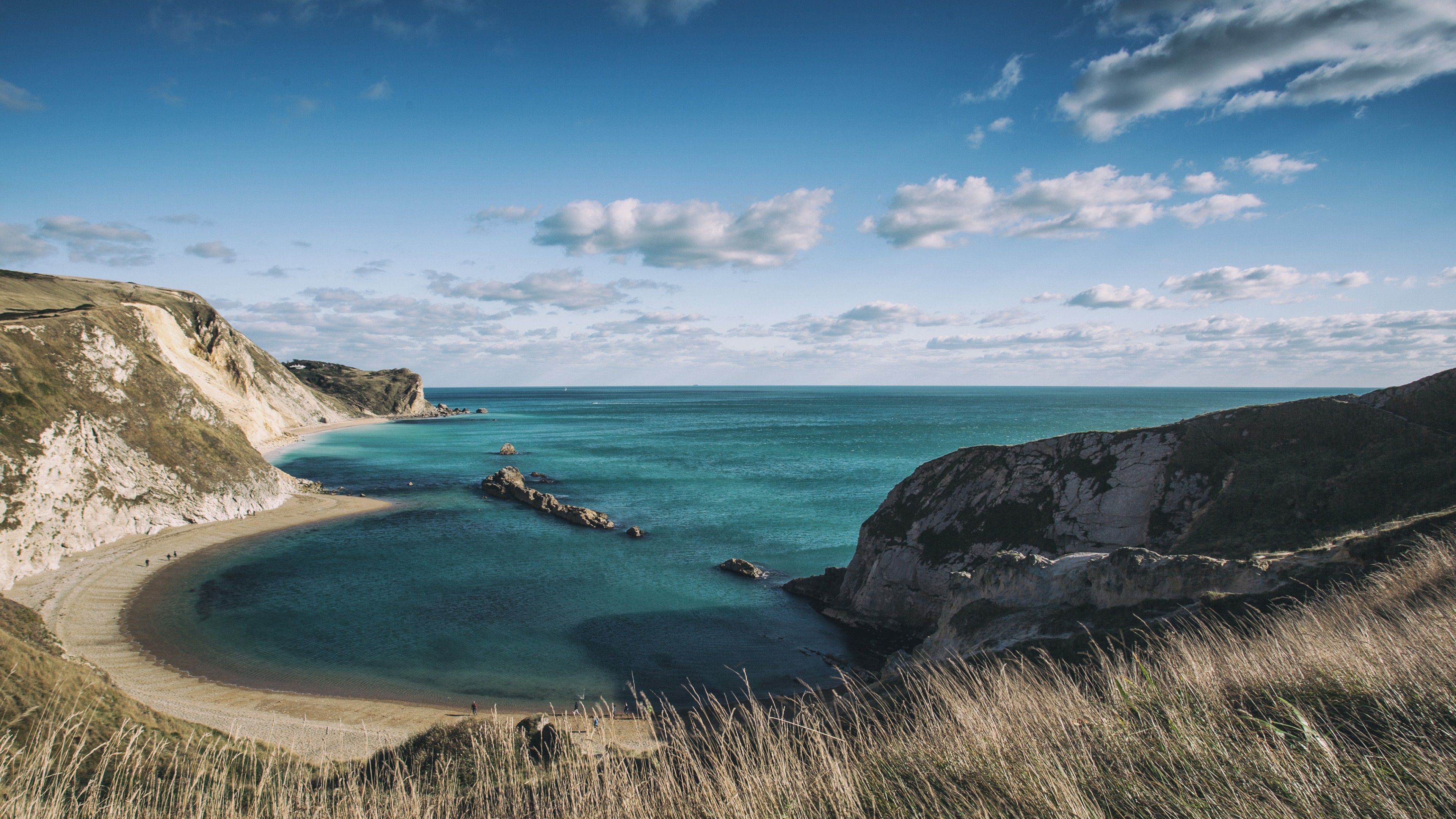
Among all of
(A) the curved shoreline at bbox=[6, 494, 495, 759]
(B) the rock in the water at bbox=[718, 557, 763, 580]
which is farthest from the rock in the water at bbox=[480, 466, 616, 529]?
(A) the curved shoreline at bbox=[6, 494, 495, 759]

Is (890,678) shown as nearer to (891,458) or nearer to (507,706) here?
(507,706)

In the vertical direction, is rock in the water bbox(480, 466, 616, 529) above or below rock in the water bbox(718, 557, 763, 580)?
above

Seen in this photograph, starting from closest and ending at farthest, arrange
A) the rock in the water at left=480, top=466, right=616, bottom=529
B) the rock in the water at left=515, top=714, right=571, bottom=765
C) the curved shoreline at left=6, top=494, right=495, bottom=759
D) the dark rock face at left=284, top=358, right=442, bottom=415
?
1. the rock in the water at left=515, top=714, right=571, bottom=765
2. the curved shoreline at left=6, top=494, right=495, bottom=759
3. the rock in the water at left=480, top=466, right=616, bottom=529
4. the dark rock face at left=284, top=358, right=442, bottom=415

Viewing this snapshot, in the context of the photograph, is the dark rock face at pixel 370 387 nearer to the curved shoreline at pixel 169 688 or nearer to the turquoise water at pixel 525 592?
the turquoise water at pixel 525 592

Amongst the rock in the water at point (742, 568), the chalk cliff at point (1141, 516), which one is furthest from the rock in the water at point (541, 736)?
the rock in the water at point (742, 568)

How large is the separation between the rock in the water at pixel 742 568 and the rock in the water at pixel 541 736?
2001cm

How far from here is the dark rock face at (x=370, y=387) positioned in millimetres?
162125

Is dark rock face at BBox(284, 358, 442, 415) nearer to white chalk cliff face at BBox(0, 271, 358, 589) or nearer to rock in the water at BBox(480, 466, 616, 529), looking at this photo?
white chalk cliff face at BBox(0, 271, 358, 589)

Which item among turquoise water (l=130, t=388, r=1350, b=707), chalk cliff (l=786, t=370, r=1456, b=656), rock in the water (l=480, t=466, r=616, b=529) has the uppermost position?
chalk cliff (l=786, t=370, r=1456, b=656)

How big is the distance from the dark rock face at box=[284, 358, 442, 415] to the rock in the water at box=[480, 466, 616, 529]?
113408 millimetres

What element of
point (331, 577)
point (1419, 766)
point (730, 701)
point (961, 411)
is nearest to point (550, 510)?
point (331, 577)

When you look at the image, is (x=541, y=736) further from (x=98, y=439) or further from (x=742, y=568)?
(x=98, y=439)

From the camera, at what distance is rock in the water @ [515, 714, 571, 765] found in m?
13.9

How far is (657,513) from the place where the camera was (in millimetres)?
54875
